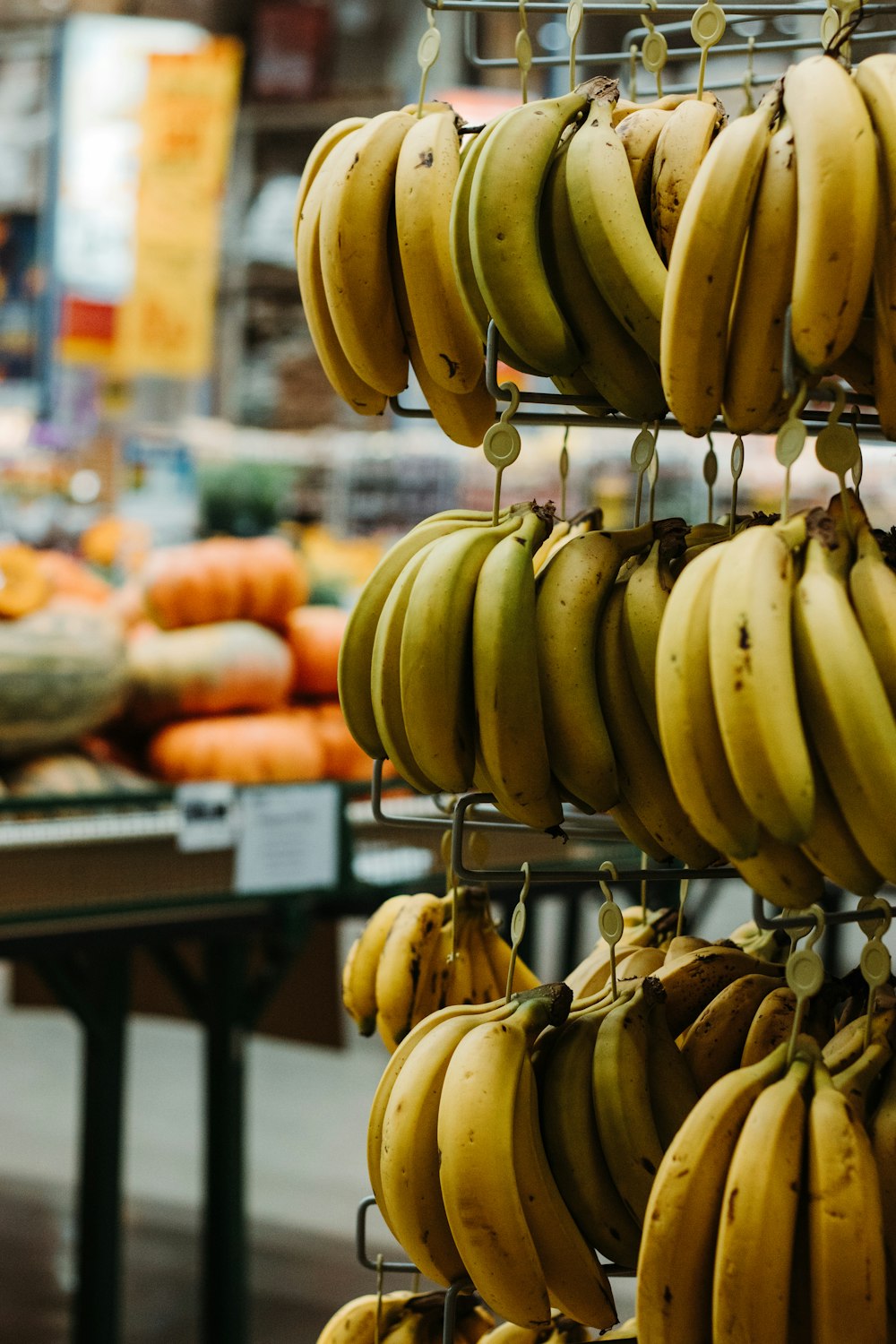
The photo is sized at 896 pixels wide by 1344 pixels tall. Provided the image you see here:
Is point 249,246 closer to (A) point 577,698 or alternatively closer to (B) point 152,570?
(B) point 152,570

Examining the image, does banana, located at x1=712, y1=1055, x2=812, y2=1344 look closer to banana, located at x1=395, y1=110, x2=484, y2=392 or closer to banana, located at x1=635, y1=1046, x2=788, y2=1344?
banana, located at x1=635, y1=1046, x2=788, y2=1344

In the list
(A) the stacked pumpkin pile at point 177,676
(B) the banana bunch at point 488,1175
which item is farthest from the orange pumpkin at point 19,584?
(B) the banana bunch at point 488,1175

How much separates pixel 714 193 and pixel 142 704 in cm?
218

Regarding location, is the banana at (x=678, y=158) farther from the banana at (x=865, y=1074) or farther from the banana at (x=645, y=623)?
the banana at (x=865, y=1074)

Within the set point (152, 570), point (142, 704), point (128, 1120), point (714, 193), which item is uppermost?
point (714, 193)

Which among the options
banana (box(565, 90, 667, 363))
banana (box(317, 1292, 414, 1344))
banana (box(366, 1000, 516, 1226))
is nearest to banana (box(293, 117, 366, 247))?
Result: banana (box(565, 90, 667, 363))

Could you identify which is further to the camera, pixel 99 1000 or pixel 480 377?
pixel 99 1000

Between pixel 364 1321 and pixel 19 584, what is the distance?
191 cm

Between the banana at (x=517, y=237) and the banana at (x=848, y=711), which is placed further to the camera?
the banana at (x=517, y=237)

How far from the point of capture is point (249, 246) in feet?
24.2

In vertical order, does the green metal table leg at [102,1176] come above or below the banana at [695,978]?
below

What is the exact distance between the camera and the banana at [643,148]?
45.2 inches

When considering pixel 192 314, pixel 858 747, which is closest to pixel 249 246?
pixel 192 314

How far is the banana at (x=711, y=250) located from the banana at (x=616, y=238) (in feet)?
0.28
